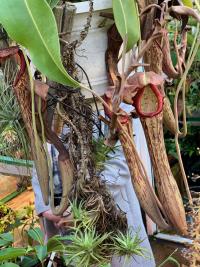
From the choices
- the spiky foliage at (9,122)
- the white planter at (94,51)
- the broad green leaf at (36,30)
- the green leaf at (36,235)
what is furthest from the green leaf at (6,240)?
the broad green leaf at (36,30)

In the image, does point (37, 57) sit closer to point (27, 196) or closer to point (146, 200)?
point (146, 200)

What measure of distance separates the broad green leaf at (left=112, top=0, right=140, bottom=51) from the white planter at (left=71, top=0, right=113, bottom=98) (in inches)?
5.4

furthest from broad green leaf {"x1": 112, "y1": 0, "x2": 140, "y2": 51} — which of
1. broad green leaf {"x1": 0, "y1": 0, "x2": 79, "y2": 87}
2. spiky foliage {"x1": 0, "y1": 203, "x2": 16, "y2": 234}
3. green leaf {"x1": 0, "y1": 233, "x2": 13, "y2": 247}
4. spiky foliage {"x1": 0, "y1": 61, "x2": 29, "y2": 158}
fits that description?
spiky foliage {"x1": 0, "y1": 203, "x2": 16, "y2": 234}

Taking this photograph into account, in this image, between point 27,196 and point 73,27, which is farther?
point 27,196

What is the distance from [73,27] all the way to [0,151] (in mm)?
296

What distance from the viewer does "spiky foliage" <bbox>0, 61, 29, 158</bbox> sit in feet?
2.55

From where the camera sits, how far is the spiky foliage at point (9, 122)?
776 mm

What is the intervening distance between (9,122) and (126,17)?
0.31 m

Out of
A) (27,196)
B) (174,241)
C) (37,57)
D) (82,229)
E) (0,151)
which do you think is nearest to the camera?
(37,57)

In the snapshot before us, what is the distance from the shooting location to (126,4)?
0.59 meters

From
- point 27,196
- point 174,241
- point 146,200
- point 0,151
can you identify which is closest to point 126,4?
point 146,200

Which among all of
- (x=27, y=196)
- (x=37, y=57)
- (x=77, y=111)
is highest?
(x=37, y=57)

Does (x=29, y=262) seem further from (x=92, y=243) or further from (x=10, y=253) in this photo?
(x=92, y=243)

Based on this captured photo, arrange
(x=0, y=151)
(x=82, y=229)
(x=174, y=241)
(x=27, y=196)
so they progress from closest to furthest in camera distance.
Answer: (x=82, y=229) < (x=0, y=151) < (x=174, y=241) < (x=27, y=196)
